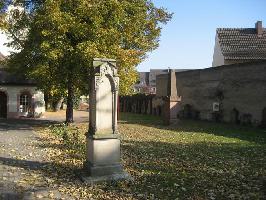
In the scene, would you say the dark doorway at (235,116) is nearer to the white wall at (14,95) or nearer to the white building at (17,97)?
the white building at (17,97)

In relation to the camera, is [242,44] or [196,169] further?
[242,44]

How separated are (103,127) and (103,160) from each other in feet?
2.75

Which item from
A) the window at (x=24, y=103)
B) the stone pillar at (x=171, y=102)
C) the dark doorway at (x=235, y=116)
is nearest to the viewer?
the stone pillar at (x=171, y=102)

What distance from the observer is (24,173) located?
9695mm

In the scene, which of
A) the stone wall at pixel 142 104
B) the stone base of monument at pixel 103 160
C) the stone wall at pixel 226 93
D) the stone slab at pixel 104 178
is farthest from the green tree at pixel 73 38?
the stone wall at pixel 142 104

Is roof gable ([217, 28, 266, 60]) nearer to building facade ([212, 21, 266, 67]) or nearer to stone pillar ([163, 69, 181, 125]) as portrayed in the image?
building facade ([212, 21, 266, 67])

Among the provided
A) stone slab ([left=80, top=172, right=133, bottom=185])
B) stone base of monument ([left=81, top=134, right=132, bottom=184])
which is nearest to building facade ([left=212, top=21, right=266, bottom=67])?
stone base of monument ([left=81, top=134, right=132, bottom=184])

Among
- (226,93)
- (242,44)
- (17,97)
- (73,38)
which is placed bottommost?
(17,97)

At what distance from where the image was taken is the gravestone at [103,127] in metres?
9.30

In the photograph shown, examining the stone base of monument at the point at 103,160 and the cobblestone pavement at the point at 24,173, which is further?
the stone base of monument at the point at 103,160

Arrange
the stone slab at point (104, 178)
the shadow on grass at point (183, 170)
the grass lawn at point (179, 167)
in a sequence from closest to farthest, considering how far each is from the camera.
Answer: the grass lawn at point (179, 167) → the shadow on grass at point (183, 170) → the stone slab at point (104, 178)

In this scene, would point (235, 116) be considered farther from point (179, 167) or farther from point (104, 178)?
point (104, 178)

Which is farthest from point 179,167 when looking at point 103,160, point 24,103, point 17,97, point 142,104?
point 142,104

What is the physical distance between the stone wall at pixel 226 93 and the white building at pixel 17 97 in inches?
490
